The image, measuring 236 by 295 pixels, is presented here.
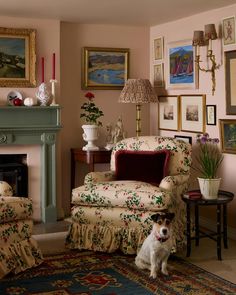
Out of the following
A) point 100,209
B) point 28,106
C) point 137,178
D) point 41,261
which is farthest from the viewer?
point 28,106

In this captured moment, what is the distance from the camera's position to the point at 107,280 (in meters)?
3.65

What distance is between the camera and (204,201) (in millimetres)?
4125

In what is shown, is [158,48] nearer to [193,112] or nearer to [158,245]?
[193,112]

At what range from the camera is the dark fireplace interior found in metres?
5.44

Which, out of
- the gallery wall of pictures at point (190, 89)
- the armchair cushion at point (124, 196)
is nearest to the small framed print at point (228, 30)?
the gallery wall of pictures at point (190, 89)

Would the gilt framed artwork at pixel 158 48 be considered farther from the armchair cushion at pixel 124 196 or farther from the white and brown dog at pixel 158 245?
the white and brown dog at pixel 158 245

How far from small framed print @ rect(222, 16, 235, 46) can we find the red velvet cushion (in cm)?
119

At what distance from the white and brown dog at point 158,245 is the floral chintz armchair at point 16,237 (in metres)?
0.86

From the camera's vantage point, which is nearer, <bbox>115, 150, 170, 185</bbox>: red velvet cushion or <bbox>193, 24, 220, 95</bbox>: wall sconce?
<bbox>115, 150, 170, 185</bbox>: red velvet cushion

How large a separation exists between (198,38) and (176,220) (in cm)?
181

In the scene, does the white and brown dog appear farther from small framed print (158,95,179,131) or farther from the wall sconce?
small framed print (158,95,179,131)

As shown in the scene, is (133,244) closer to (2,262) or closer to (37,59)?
(2,262)

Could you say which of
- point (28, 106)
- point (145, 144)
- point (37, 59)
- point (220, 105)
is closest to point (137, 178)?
point (145, 144)

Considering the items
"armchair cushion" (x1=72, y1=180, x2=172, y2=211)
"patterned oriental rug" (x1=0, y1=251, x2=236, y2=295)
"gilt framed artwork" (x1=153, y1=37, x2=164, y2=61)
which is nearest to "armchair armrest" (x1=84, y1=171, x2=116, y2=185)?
"armchair cushion" (x1=72, y1=180, x2=172, y2=211)
